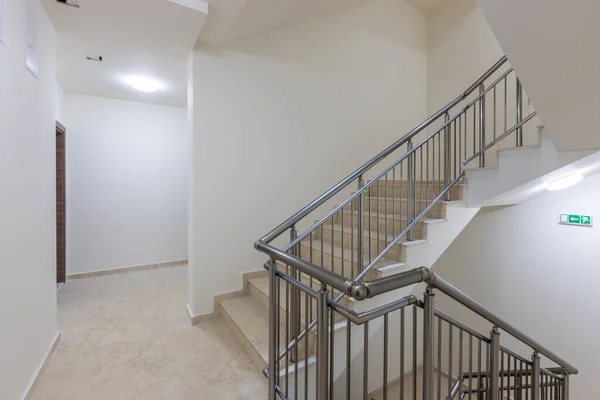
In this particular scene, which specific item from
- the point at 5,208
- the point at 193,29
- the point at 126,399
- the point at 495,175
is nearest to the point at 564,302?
the point at 495,175

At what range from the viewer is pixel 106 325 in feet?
9.14

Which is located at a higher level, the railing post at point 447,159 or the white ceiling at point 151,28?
the white ceiling at point 151,28

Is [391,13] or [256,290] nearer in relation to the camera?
[256,290]

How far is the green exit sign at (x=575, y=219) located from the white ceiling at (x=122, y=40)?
4.15 m

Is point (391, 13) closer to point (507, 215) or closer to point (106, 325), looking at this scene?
point (507, 215)

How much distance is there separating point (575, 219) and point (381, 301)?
249 cm

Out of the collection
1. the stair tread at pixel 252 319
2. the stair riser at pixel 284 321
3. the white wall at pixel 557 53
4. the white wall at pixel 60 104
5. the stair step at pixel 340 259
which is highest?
the white wall at pixel 60 104

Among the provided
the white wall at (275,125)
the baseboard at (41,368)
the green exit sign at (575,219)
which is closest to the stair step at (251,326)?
the white wall at (275,125)

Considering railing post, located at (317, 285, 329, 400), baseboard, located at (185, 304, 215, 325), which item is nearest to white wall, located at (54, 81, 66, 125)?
baseboard, located at (185, 304, 215, 325)

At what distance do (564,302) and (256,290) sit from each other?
3358mm

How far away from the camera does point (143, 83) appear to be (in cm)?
373

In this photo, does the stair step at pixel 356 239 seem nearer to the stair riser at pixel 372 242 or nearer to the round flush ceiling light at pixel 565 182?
the stair riser at pixel 372 242

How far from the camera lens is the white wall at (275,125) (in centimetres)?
294

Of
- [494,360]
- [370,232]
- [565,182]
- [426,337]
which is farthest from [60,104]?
[565,182]
